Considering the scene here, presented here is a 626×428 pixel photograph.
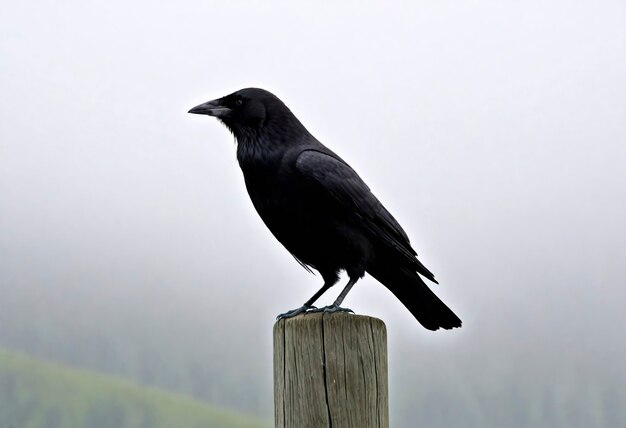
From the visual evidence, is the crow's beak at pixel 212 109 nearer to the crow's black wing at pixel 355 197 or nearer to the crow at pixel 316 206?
the crow at pixel 316 206

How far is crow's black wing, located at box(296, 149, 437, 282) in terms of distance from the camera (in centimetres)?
496

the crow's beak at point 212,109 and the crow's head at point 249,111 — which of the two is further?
the crow's beak at point 212,109

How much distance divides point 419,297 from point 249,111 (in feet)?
5.79

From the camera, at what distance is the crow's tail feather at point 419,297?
5449 mm

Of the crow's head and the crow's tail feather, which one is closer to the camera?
the crow's head

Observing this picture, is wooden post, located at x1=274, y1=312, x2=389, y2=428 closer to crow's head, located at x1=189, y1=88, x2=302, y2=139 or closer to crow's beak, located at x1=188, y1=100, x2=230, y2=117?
crow's head, located at x1=189, y1=88, x2=302, y2=139

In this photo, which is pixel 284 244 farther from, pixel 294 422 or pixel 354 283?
pixel 294 422

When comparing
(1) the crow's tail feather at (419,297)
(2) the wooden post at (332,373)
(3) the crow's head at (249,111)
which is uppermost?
(3) the crow's head at (249,111)

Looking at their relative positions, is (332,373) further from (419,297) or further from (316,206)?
(419,297)

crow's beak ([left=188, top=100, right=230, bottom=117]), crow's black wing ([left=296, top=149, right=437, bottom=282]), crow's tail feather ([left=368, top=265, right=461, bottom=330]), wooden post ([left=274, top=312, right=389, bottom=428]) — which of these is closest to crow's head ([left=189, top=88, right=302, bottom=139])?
crow's beak ([left=188, top=100, right=230, bottom=117])

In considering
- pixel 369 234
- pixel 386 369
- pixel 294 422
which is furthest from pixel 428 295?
pixel 294 422

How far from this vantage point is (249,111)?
5.38 meters

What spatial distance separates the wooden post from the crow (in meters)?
1.06

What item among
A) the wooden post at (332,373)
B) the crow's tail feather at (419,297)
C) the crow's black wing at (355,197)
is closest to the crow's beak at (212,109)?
the crow's black wing at (355,197)
